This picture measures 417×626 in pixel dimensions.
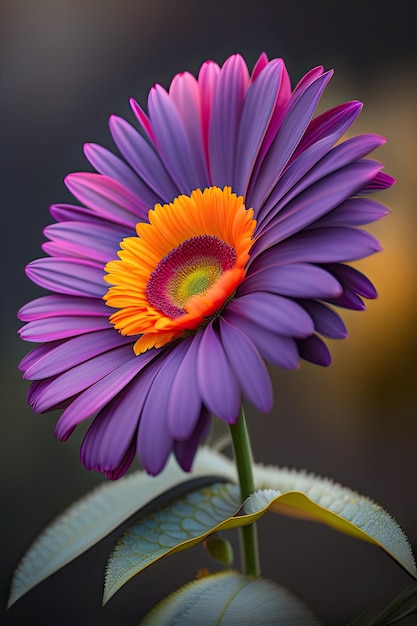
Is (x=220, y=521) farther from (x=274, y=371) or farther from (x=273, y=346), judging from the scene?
(x=274, y=371)

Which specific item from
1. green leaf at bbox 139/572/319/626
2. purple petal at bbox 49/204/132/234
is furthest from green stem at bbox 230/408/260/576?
purple petal at bbox 49/204/132/234

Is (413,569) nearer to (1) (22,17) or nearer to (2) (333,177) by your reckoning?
(2) (333,177)

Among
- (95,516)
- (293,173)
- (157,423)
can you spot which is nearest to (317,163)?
(293,173)

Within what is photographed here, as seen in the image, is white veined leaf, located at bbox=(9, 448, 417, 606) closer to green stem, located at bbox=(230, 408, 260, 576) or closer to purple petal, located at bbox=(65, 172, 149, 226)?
green stem, located at bbox=(230, 408, 260, 576)

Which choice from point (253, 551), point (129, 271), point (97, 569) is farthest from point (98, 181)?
point (97, 569)

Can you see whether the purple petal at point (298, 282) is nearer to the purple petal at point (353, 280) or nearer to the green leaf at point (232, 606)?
the purple petal at point (353, 280)

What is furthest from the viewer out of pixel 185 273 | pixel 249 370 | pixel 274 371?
pixel 274 371

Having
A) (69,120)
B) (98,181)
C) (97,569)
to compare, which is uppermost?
A: (69,120)
